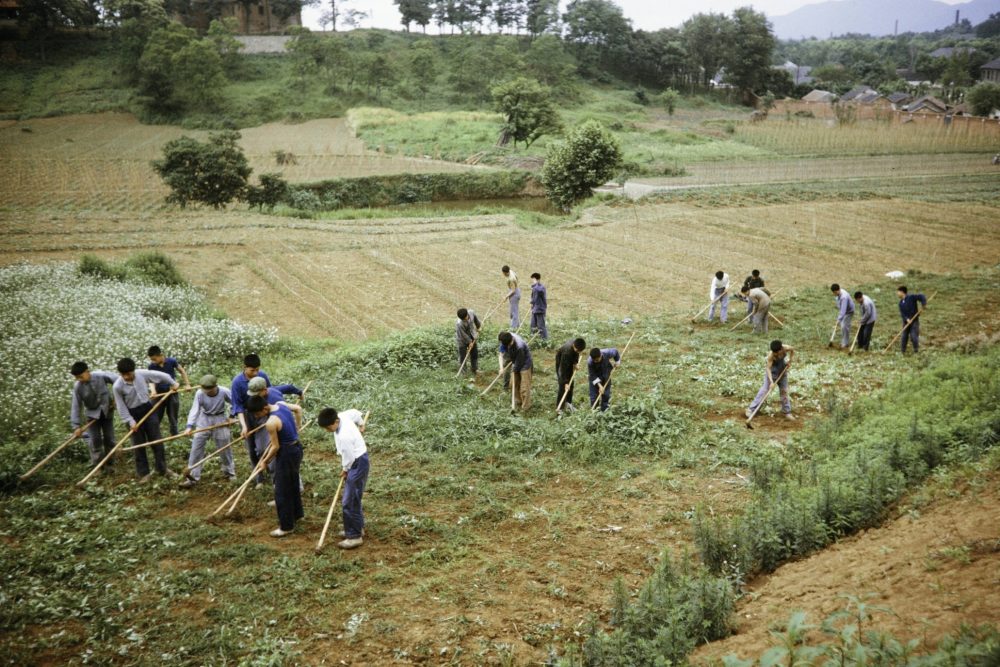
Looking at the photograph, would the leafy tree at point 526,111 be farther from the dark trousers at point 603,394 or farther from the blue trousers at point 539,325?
the dark trousers at point 603,394

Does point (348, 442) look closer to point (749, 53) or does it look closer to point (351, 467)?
point (351, 467)

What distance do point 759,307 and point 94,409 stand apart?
13816mm

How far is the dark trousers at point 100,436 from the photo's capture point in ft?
32.3

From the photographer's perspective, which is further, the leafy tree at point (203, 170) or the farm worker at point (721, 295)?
the leafy tree at point (203, 170)

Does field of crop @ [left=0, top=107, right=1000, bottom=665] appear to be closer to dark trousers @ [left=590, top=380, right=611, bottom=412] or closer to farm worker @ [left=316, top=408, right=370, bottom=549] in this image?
farm worker @ [left=316, top=408, right=370, bottom=549]

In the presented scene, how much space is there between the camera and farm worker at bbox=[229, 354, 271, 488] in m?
9.12

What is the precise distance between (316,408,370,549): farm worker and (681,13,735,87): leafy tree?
96.4m

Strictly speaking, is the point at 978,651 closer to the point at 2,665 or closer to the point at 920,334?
the point at 2,665

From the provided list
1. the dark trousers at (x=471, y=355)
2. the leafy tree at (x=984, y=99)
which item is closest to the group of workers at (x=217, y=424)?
the dark trousers at (x=471, y=355)

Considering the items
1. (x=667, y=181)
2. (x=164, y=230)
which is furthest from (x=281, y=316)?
(x=667, y=181)

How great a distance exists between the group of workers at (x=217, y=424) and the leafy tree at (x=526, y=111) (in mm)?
47675

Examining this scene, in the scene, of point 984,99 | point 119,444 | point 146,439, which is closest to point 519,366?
Answer: point 146,439

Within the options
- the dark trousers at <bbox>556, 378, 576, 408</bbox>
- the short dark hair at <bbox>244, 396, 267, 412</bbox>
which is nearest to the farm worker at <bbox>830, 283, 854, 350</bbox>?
the dark trousers at <bbox>556, 378, 576, 408</bbox>

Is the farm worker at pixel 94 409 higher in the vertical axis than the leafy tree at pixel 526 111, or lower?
lower
